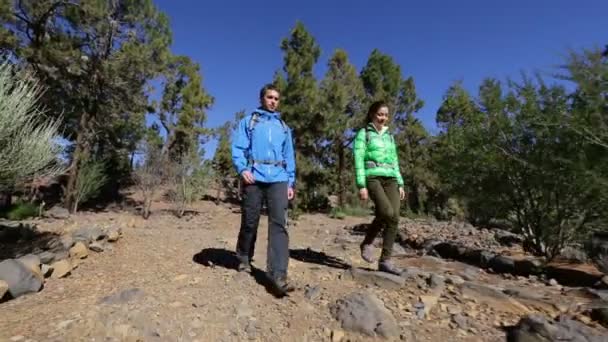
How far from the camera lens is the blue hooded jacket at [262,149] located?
3.44 meters

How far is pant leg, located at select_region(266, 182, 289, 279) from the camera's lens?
3.31 m

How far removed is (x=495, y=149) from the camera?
216 inches

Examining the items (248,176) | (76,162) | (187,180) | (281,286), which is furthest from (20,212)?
(281,286)

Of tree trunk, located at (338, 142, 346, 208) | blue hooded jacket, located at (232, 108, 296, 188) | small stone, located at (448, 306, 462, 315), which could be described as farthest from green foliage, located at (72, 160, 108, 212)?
small stone, located at (448, 306, 462, 315)

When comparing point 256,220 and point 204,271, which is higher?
point 256,220

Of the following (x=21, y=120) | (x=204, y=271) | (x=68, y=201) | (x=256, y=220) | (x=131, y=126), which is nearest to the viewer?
(x=256, y=220)

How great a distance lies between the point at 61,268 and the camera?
398 cm

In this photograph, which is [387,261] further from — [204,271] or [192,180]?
[192,180]

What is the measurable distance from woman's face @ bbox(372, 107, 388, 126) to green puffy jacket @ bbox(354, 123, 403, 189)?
0.25 feet

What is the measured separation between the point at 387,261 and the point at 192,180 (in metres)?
10.6

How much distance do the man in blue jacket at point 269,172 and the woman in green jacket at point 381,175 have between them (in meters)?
0.73

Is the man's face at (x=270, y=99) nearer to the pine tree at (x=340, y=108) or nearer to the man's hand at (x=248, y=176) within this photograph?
the man's hand at (x=248, y=176)

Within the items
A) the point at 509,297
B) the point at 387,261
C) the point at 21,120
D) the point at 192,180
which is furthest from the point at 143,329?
Answer: the point at 192,180

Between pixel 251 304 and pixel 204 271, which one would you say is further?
pixel 204 271
